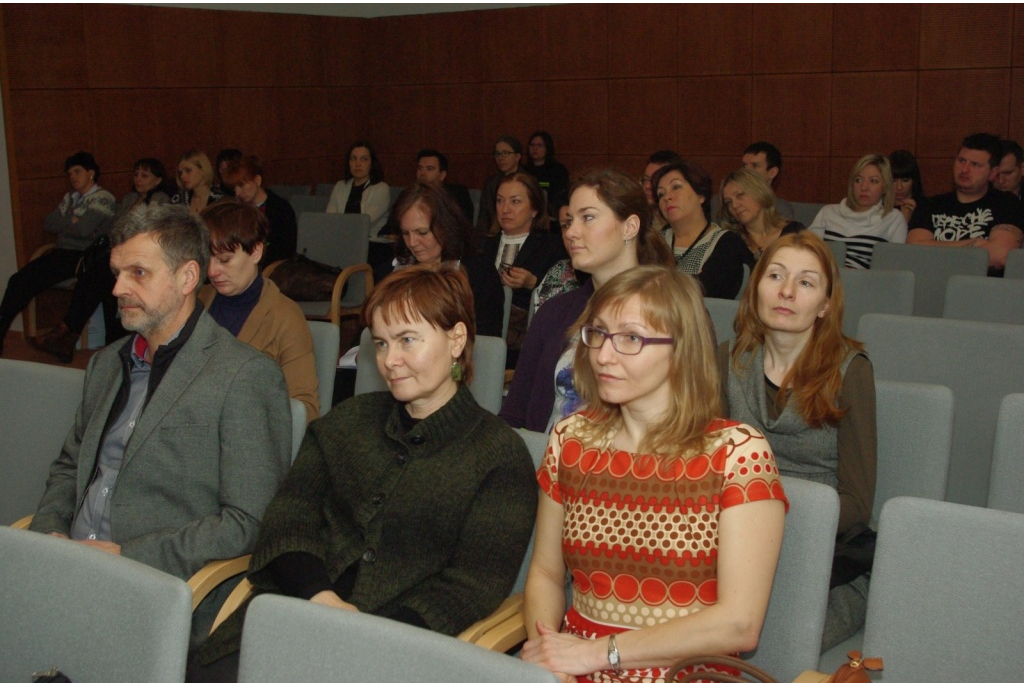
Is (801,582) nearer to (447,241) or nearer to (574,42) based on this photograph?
(447,241)

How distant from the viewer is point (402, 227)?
12.2 feet

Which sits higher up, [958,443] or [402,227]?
[402,227]

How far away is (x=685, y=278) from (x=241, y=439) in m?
1.03

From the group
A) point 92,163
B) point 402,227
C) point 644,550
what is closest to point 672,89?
point 92,163

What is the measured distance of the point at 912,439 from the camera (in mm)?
2354

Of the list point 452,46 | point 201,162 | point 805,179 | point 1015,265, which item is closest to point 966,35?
point 805,179

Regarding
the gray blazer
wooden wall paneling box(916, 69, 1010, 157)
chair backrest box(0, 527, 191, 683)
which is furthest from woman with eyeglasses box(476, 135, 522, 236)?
chair backrest box(0, 527, 191, 683)

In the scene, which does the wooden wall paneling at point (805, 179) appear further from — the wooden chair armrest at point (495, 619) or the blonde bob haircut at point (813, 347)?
the wooden chair armrest at point (495, 619)

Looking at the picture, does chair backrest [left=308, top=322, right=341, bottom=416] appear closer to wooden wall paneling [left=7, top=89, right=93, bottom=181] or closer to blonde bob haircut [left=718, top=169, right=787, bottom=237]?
blonde bob haircut [left=718, top=169, right=787, bottom=237]

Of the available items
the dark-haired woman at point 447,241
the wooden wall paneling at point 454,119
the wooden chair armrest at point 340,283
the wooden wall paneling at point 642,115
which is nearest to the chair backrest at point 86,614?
the dark-haired woman at point 447,241

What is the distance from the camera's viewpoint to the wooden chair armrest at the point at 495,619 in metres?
2.00

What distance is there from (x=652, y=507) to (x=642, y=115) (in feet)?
23.3

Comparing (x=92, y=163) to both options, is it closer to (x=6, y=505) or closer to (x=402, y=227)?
(x=402, y=227)

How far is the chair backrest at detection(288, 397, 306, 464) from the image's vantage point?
245 cm
